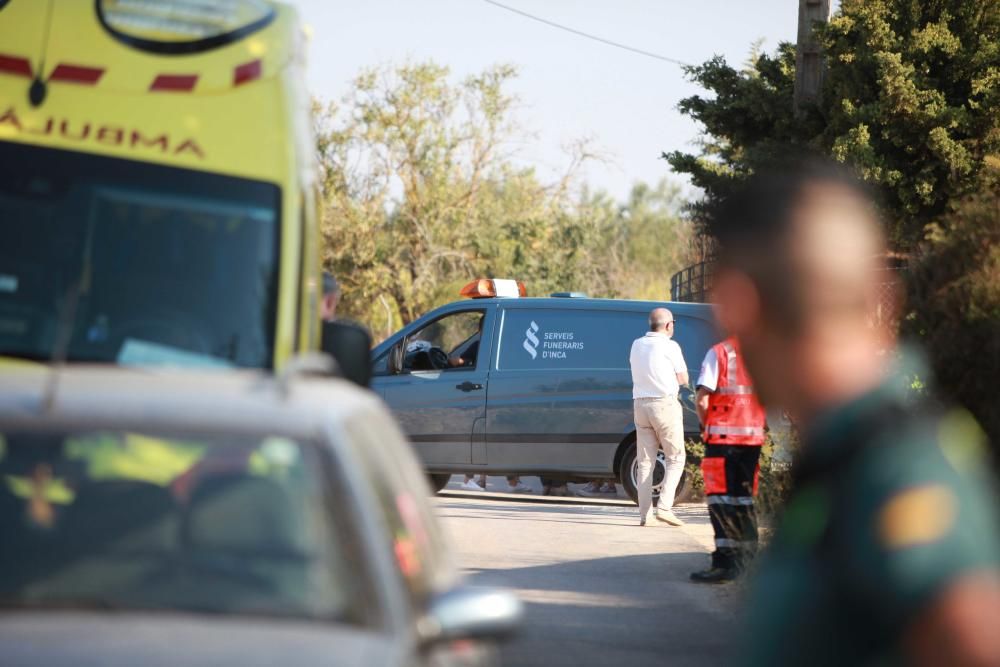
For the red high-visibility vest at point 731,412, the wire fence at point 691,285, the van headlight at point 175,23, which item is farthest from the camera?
the wire fence at point 691,285

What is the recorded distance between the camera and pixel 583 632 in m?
8.23

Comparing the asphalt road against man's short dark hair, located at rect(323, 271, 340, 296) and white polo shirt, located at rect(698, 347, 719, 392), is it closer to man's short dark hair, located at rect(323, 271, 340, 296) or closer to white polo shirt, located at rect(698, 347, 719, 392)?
white polo shirt, located at rect(698, 347, 719, 392)

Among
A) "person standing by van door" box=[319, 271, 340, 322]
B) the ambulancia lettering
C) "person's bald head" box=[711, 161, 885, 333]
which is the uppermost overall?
the ambulancia lettering

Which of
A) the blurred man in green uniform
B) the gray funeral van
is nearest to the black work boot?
the gray funeral van

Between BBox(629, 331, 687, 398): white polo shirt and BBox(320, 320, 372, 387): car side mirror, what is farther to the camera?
BBox(629, 331, 687, 398): white polo shirt

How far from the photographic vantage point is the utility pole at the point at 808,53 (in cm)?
Result: 1580

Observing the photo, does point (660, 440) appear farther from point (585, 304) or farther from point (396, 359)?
point (396, 359)

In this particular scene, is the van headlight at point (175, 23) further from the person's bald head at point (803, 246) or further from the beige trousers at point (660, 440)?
the beige trousers at point (660, 440)

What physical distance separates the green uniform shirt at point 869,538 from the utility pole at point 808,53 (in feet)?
47.4

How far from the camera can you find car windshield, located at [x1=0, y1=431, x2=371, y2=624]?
3.49 metres

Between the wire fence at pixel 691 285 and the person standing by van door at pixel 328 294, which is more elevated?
the wire fence at pixel 691 285

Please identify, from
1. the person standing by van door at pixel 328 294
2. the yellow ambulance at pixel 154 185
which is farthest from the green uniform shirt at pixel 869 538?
the person standing by van door at pixel 328 294

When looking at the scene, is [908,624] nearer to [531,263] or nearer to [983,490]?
[983,490]

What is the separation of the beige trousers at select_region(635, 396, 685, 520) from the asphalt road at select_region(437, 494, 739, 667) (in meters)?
0.36
